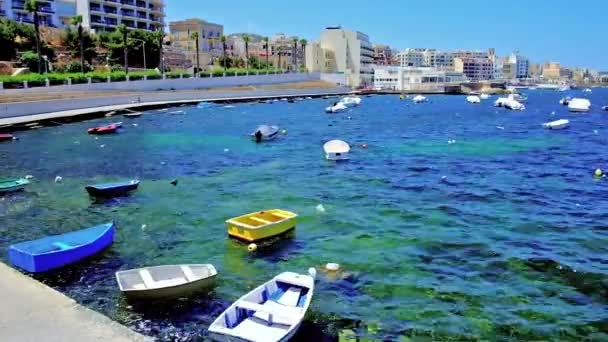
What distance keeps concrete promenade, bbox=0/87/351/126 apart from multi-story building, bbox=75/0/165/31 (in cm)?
4393

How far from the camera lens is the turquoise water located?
13102 mm

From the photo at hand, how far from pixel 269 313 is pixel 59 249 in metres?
7.76

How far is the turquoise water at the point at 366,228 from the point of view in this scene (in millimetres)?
13102

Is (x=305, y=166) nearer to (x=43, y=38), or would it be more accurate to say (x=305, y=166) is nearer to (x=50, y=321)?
(x=50, y=321)

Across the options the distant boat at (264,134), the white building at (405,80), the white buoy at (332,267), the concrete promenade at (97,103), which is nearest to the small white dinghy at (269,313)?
the white buoy at (332,267)

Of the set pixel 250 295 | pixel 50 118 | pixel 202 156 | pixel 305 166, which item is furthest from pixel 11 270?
pixel 50 118

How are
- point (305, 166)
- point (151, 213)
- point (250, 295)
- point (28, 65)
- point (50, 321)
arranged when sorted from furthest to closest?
point (28, 65)
point (305, 166)
point (151, 213)
point (250, 295)
point (50, 321)

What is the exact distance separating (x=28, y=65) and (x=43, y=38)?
2174 cm

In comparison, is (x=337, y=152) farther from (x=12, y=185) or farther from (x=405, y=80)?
(x=405, y=80)

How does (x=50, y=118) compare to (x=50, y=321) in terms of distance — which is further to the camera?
(x=50, y=118)

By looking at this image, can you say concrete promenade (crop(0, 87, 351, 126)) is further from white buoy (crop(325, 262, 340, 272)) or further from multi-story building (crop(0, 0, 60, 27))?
white buoy (crop(325, 262, 340, 272))

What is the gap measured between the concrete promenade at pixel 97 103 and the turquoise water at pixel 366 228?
42.6ft

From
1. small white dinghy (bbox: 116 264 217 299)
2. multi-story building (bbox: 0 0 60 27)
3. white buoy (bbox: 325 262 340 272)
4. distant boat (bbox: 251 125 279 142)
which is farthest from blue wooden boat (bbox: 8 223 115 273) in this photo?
multi-story building (bbox: 0 0 60 27)

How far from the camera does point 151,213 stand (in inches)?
882
